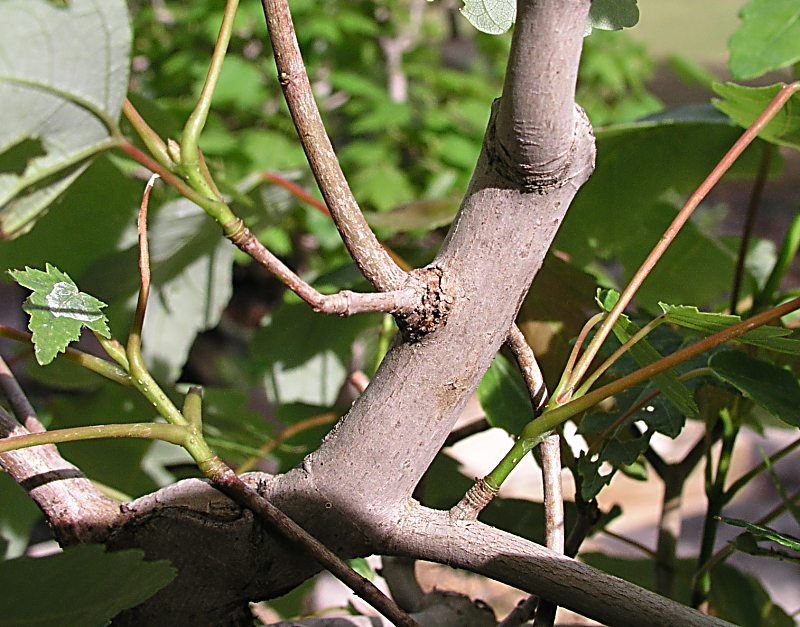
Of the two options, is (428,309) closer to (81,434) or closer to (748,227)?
(81,434)

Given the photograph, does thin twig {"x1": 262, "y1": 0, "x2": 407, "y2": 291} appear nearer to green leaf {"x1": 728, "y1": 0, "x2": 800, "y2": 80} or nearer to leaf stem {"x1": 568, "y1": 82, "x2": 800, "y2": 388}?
leaf stem {"x1": 568, "y1": 82, "x2": 800, "y2": 388}

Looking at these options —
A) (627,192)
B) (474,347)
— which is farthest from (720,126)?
(474,347)

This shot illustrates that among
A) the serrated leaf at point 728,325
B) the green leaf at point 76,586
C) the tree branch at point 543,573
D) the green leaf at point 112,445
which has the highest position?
the serrated leaf at point 728,325

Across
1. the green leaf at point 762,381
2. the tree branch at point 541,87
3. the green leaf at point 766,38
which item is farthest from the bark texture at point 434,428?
the green leaf at point 766,38

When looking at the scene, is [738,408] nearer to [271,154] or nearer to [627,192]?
[627,192]

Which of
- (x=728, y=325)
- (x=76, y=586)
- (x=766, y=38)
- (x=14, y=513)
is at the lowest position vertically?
(x=14, y=513)

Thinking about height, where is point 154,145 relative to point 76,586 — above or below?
above

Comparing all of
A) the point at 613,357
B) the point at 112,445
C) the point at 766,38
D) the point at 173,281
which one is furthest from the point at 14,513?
the point at 766,38

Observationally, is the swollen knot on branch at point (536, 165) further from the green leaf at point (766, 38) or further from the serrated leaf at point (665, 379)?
the green leaf at point (766, 38)
